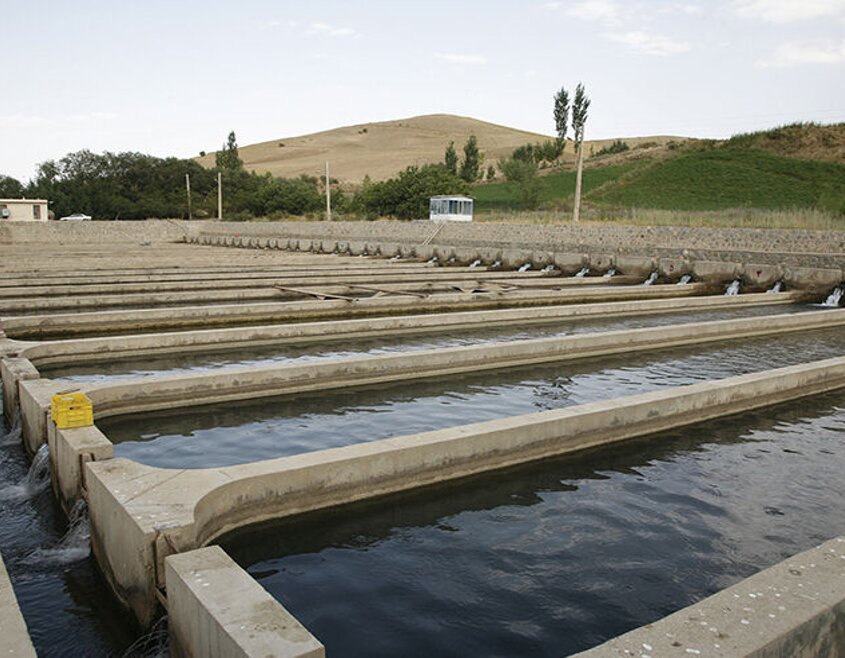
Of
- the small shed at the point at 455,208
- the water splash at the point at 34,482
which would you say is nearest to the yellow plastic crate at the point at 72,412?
the water splash at the point at 34,482

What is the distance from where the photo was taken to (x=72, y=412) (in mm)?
5992

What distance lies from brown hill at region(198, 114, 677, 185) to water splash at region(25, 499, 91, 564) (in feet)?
332

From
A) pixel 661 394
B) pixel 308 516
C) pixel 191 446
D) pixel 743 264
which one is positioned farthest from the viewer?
pixel 743 264

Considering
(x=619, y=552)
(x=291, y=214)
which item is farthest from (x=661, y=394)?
(x=291, y=214)

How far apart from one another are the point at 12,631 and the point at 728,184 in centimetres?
5375

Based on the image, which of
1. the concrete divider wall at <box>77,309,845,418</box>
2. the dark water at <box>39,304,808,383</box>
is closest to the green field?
the dark water at <box>39,304,808,383</box>

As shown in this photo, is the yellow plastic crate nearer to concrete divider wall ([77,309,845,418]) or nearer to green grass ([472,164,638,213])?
concrete divider wall ([77,309,845,418])

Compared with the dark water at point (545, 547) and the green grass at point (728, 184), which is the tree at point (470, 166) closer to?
the green grass at point (728, 184)

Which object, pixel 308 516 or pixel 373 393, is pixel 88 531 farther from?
pixel 373 393

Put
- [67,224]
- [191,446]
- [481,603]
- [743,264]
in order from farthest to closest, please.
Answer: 1. [67,224]
2. [743,264]
3. [191,446]
4. [481,603]

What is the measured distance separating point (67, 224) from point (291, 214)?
19.3m

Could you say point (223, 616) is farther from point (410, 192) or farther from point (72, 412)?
point (410, 192)

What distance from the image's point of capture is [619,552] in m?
5.27

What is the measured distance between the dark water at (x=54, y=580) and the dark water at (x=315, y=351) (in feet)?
12.6
